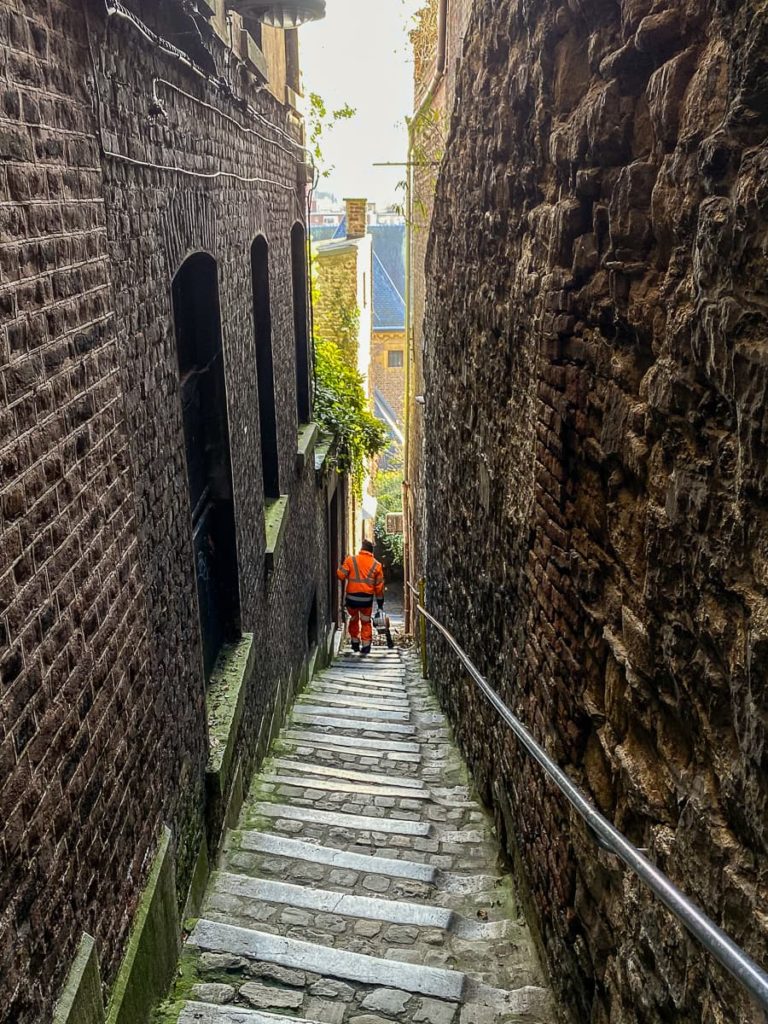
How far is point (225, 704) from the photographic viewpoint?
5.37m

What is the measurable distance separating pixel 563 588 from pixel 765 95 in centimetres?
199

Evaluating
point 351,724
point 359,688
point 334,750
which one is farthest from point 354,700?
point 334,750

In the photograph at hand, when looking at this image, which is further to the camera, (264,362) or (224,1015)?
(264,362)

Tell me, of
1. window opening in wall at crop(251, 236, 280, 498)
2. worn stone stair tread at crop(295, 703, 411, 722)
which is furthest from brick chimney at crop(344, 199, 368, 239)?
worn stone stair tread at crop(295, 703, 411, 722)

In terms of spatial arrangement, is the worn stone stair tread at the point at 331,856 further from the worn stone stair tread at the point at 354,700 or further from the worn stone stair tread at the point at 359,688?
the worn stone stair tread at the point at 359,688

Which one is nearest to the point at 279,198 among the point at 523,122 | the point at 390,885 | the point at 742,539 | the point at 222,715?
the point at 523,122

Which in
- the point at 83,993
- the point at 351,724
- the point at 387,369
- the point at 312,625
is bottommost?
the point at 387,369

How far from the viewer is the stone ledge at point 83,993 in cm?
252

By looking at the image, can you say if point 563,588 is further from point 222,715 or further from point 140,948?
point 222,715

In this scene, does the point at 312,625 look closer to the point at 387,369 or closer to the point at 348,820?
the point at 348,820

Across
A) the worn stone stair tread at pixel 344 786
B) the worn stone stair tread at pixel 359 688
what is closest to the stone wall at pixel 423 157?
the worn stone stair tread at pixel 359 688

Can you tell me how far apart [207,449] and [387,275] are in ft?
98.8

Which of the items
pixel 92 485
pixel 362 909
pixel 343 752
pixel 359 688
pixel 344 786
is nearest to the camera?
pixel 92 485

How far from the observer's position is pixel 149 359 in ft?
12.7
